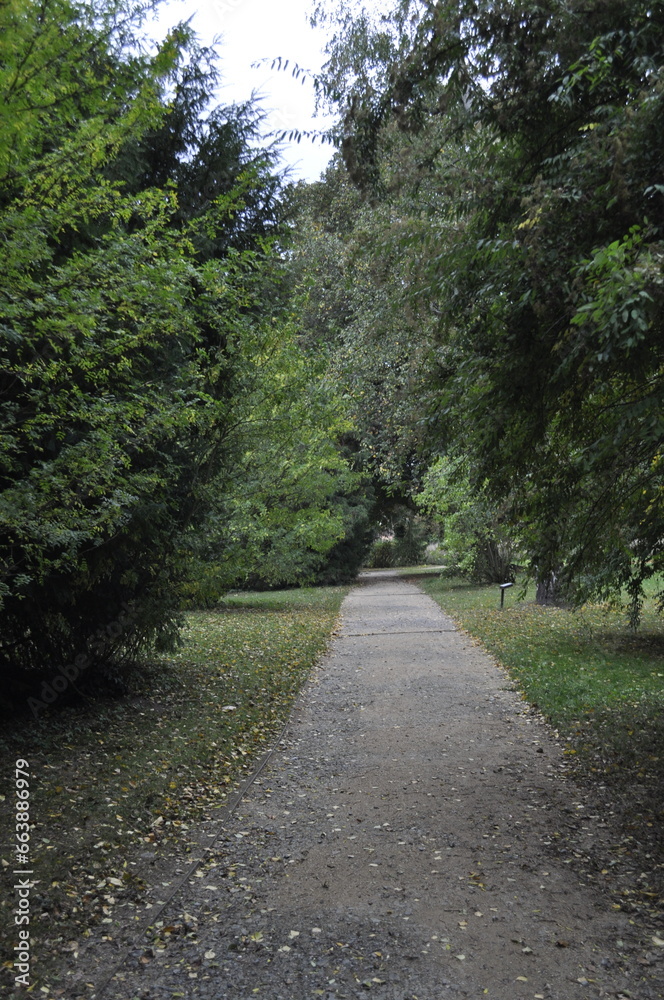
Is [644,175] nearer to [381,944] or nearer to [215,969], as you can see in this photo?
[381,944]

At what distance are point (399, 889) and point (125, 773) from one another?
102 inches

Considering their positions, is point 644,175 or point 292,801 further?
point 292,801

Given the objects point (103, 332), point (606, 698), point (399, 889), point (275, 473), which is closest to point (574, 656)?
point (606, 698)

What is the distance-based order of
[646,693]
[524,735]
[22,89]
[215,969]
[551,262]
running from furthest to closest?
1. [646,693]
2. [524,735]
3. [551,262]
4. [22,89]
5. [215,969]

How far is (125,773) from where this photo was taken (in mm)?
5973

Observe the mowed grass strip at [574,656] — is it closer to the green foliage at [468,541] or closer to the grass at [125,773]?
the grass at [125,773]

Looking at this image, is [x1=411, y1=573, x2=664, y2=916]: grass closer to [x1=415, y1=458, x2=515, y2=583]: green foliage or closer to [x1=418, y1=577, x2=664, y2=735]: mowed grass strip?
[x1=418, y1=577, x2=664, y2=735]: mowed grass strip

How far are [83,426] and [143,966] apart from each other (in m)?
4.12

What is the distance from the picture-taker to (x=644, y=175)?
4172mm

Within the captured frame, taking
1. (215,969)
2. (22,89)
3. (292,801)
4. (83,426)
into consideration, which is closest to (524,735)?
(292,801)

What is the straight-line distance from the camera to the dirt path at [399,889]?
3480mm

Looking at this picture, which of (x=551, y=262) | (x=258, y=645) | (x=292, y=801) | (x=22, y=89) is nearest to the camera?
(x=22, y=89)

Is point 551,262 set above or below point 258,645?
above

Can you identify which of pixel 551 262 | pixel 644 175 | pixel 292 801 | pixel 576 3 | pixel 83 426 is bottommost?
pixel 292 801
